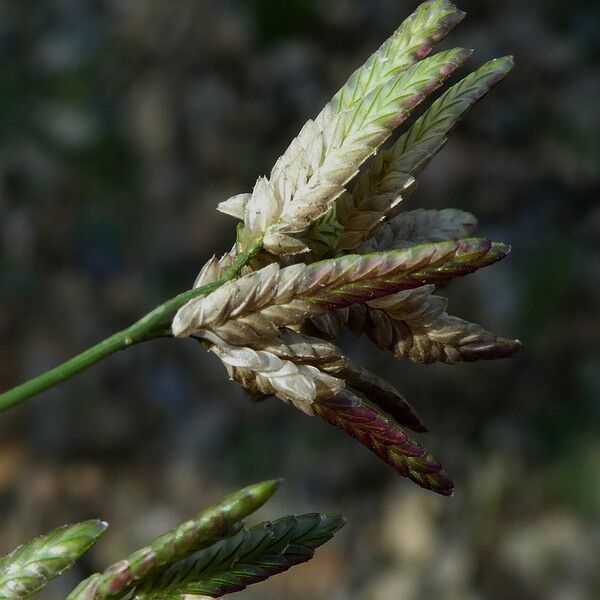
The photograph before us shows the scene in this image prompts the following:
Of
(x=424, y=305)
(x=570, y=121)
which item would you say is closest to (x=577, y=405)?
(x=570, y=121)

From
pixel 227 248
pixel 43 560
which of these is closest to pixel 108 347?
pixel 43 560

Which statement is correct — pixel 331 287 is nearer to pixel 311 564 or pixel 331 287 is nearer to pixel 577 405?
pixel 311 564

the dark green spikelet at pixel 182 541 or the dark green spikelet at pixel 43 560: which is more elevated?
→ the dark green spikelet at pixel 43 560

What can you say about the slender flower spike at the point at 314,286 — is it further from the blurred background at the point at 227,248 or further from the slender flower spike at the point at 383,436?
the blurred background at the point at 227,248

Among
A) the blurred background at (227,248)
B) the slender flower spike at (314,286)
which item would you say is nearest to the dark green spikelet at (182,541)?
the slender flower spike at (314,286)

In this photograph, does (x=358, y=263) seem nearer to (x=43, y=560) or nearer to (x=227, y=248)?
(x=43, y=560)

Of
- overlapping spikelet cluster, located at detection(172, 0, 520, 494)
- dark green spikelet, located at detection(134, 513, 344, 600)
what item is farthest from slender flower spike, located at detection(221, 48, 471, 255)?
dark green spikelet, located at detection(134, 513, 344, 600)
